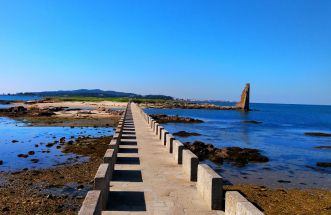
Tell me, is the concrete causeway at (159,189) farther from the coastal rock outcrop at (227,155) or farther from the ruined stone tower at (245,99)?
the ruined stone tower at (245,99)

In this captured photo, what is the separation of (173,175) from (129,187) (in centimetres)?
189

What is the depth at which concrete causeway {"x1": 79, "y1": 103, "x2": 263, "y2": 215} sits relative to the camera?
661 centimetres

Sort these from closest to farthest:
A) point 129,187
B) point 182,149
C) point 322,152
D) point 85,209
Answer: point 85,209
point 129,187
point 182,149
point 322,152

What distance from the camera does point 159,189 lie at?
899 centimetres

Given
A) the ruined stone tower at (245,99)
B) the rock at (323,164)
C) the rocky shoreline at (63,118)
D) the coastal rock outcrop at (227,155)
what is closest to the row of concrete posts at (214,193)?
the coastal rock outcrop at (227,155)

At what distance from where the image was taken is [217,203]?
7445 mm

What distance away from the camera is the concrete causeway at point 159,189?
6.61 m

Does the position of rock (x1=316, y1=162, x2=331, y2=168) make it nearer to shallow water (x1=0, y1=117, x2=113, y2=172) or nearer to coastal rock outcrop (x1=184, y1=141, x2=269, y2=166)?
coastal rock outcrop (x1=184, y1=141, x2=269, y2=166)

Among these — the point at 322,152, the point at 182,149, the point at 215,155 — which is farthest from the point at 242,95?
the point at 182,149

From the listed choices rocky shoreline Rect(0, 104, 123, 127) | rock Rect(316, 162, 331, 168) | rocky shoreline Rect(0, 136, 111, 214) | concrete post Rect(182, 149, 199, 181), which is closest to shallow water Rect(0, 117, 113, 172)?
rocky shoreline Rect(0, 136, 111, 214)

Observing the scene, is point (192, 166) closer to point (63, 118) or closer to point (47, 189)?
point (47, 189)

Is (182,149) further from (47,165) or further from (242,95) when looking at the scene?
(242,95)

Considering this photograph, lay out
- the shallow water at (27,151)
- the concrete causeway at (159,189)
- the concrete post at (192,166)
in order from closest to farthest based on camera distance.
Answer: the concrete causeway at (159,189) < the concrete post at (192,166) < the shallow water at (27,151)

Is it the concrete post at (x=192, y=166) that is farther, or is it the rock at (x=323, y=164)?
the rock at (x=323, y=164)
